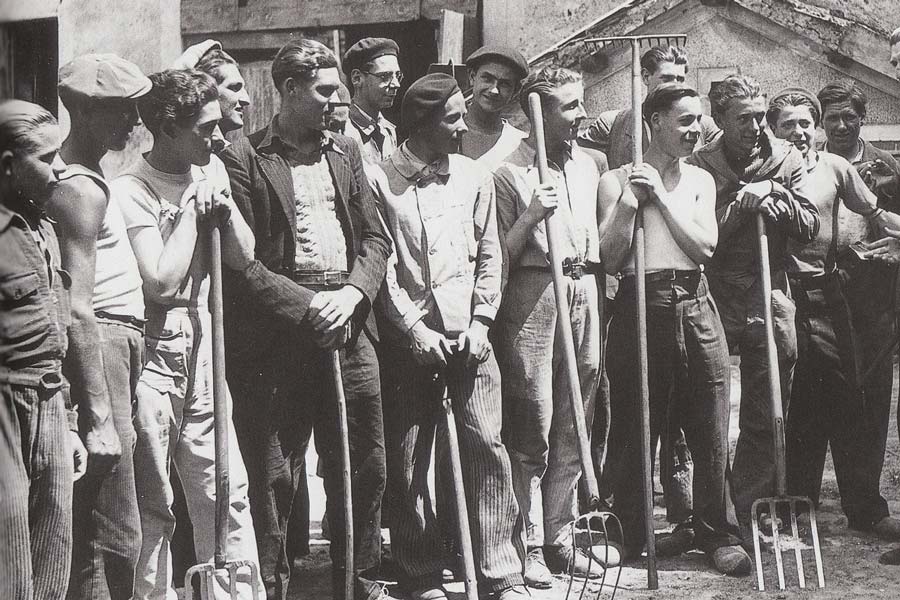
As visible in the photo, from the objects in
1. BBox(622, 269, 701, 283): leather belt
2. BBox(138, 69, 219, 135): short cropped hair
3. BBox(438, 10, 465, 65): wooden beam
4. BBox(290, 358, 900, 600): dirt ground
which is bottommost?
BBox(290, 358, 900, 600): dirt ground

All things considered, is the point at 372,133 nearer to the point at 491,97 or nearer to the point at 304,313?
the point at 491,97

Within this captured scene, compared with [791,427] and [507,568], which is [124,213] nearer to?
[507,568]

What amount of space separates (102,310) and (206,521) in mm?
1009

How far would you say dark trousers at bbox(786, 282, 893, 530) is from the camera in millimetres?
6977

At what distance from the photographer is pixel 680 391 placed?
253 inches

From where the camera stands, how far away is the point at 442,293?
5.66 metres

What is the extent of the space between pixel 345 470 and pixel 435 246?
110 cm

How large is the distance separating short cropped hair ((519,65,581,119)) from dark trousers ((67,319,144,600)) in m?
2.43

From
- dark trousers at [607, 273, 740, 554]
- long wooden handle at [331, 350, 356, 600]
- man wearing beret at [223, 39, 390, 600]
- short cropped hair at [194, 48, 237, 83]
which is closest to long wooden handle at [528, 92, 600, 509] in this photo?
dark trousers at [607, 273, 740, 554]

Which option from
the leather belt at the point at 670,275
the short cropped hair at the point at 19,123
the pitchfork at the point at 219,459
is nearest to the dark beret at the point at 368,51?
the leather belt at the point at 670,275

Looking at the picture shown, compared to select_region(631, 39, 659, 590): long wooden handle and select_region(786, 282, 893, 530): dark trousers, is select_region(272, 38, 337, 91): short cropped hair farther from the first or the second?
select_region(786, 282, 893, 530): dark trousers

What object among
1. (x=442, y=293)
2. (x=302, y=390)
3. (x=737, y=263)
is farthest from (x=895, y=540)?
(x=302, y=390)

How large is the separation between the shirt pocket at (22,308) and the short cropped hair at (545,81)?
2905mm

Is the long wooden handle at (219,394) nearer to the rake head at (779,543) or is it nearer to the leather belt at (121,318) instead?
the leather belt at (121,318)
